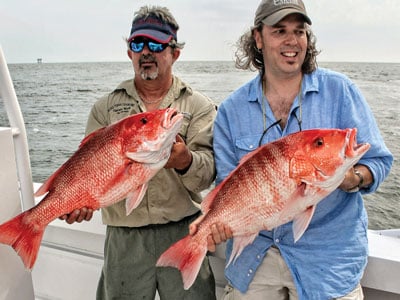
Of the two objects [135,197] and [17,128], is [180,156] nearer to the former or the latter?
[135,197]

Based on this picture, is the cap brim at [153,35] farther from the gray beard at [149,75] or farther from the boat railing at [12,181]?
the boat railing at [12,181]

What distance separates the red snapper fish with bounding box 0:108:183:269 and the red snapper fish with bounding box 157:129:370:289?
334mm

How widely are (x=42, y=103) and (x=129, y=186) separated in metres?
25.3

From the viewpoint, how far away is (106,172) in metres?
2.02

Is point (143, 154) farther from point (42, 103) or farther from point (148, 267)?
point (42, 103)

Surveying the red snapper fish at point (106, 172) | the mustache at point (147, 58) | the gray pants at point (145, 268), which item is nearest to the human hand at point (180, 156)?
the red snapper fish at point (106, 172)

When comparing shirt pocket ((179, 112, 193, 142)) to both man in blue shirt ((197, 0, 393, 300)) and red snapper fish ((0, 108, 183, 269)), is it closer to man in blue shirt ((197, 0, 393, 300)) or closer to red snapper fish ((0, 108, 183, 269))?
man in blue shirt ((197, 0, 393, 300))

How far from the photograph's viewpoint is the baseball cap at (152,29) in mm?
2605

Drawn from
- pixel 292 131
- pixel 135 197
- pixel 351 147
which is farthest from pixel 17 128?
pixel 351 147

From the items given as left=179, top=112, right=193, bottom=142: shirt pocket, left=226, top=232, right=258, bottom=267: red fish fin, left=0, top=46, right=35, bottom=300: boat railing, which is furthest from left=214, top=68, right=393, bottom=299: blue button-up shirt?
left=0, top=46, right=35, bottom=300: boat railing

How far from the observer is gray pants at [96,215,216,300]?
259cm

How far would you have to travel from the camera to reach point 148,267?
2611mm

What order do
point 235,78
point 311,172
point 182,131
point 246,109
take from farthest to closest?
point 235,78, point 182,131, point 246,109, point 311,172

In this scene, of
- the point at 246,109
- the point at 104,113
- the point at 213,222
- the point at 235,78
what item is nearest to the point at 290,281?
the point at 213,222
